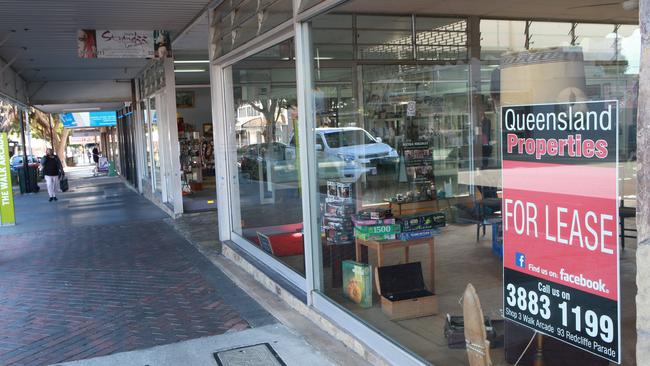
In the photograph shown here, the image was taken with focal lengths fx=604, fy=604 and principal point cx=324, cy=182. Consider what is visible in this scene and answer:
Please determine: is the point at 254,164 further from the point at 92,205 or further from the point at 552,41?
the point at 92,205

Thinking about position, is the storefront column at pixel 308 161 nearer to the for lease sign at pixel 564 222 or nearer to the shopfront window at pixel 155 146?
the for lease sign at pixel 564 222

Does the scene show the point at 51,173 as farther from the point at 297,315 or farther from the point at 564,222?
the point at 564,222

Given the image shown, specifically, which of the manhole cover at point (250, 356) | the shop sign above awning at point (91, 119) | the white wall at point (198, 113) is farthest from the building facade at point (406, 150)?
the shop sign above awning at point (91, 119)

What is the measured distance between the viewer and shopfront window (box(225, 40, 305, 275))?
6086mm

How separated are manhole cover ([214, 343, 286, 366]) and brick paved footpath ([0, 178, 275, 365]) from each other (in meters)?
0.52

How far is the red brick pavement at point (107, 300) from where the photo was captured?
496 cm

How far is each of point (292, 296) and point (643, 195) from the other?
3.99m

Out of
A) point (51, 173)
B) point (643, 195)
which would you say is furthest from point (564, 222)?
point (51, 173)

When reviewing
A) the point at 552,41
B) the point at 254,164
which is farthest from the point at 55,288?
the point at 552,41

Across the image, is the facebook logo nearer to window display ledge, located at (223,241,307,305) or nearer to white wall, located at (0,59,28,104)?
window display ledge, located at (223,241,307,305)

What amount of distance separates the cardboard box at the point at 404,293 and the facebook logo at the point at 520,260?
191cm

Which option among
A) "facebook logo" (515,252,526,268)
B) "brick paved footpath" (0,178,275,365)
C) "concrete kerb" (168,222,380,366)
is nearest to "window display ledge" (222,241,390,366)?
"concrete kerb" (168,222,380,366)

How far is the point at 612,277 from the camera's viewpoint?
2.40 meters

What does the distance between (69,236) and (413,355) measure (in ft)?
27.4
